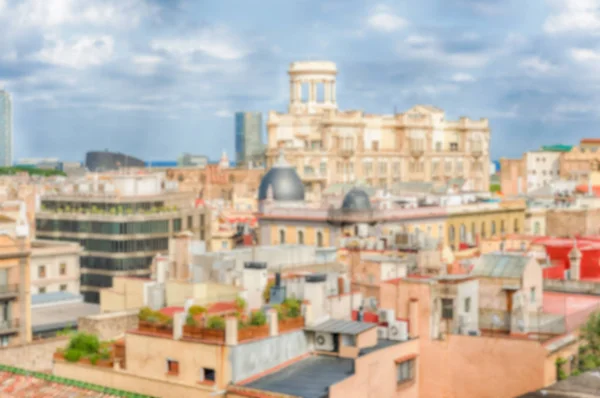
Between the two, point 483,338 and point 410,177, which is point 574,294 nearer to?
point 483,338

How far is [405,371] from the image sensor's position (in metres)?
28.8

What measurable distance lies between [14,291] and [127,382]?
14877 mm

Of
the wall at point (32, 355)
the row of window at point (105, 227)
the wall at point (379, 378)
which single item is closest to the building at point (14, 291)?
the wall at point (32, 355)

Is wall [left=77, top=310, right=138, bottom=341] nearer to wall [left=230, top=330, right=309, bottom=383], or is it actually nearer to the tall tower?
wall [left=230, top=330, right=309, bottom=383]

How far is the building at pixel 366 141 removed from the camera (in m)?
118

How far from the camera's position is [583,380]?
21938 millimetres

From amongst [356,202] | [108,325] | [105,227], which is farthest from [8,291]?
[356,202]

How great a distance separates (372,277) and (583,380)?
48.6 feet

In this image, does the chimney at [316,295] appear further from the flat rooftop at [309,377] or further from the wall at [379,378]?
the wall at [379,378]

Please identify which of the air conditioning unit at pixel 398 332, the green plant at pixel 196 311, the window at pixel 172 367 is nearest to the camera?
the window at pixel 172 367

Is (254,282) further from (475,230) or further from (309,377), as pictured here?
(475,230)

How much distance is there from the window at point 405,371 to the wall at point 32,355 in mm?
12820

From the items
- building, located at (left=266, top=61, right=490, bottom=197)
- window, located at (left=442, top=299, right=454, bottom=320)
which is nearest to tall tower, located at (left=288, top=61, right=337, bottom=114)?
building, located at (left=266, top=61, right=490, bottom=197)

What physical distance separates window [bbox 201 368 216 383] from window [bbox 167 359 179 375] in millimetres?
879
